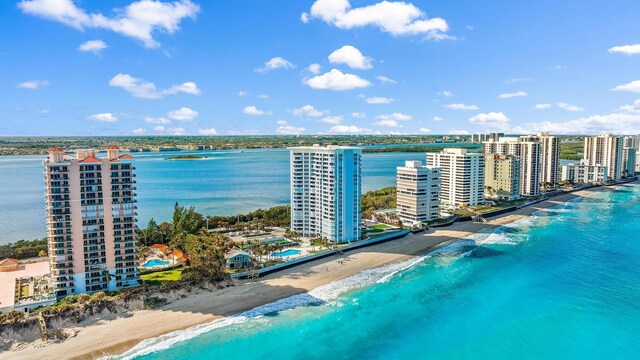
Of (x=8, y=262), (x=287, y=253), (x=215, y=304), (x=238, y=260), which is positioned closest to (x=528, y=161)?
(x=287, y=253)

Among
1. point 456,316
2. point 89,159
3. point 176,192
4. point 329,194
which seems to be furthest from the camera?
point 176,192

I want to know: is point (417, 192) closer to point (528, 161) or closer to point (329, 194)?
point (329, 194)

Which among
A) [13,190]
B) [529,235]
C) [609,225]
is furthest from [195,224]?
[13,190]

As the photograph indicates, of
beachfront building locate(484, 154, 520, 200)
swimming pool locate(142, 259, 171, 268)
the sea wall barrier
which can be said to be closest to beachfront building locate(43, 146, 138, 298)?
swimming pool locate(142, 259, 171, 268)

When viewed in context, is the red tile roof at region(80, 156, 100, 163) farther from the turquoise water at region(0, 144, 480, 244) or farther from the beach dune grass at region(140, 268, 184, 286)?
the turquoise water at region(0, 144, 480, 244)

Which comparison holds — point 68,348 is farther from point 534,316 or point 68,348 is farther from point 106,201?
point 534,316
